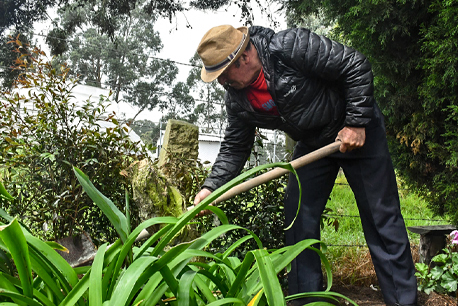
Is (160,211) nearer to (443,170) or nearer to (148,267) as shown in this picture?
(148,267)

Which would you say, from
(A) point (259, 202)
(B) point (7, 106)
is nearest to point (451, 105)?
(A) point (259, 202)

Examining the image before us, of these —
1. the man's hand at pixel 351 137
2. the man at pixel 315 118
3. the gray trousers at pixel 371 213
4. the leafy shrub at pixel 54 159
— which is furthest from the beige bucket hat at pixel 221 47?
the leafy shrub at pixel 54 159

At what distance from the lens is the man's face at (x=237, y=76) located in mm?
2219

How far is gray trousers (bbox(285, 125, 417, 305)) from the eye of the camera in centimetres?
231

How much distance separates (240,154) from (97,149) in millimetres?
1085

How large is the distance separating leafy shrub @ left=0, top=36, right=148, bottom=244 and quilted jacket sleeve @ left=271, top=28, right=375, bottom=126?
1.44m

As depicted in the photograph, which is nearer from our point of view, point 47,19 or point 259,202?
point 259,202

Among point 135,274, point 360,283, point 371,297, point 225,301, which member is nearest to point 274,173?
point 225,301

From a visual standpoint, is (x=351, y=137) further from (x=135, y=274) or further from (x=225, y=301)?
(x=135, y=274)

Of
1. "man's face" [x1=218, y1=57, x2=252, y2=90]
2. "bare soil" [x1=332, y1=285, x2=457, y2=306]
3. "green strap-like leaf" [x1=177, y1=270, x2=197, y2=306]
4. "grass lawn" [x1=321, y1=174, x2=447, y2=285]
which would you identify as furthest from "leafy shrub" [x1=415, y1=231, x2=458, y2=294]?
"green strap-like leaf" [x1=177, y1=270, x2=197, y2=306]

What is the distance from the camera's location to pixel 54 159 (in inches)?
99.9

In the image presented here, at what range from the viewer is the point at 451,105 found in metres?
2.78

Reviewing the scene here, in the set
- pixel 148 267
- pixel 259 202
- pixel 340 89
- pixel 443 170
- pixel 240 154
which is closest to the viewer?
pixel 148 267

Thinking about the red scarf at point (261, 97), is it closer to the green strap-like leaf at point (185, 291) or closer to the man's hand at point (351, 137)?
the man's hand at point (351, 137)
